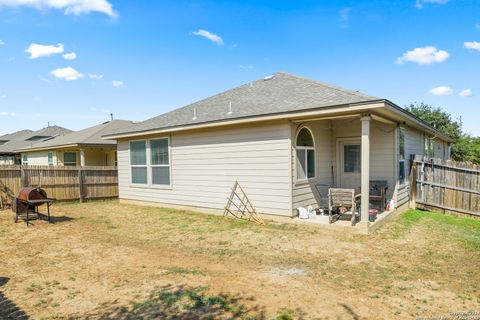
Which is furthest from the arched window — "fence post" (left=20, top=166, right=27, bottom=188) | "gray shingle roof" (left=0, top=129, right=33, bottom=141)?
"gray shingle roof" (left=0, top=129, right=33, bottom=141)

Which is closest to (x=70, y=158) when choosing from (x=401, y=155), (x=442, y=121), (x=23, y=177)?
(x=23, y=177)

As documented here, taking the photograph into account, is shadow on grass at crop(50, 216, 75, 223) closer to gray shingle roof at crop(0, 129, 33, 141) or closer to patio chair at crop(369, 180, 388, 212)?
patio chair at crop(369, 180, 388, 212)

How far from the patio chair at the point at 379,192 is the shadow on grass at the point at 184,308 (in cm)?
660

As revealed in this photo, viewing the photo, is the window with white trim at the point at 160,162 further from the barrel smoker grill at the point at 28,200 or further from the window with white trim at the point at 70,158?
the window with white trim at the point at 70,158

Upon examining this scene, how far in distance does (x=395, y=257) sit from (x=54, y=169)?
44.2ft

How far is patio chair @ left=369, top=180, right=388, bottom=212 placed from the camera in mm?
8867

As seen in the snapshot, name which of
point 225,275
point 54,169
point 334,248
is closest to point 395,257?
point 334,248

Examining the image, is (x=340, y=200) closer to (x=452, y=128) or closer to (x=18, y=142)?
(x=452, y=128)

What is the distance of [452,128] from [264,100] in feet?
105

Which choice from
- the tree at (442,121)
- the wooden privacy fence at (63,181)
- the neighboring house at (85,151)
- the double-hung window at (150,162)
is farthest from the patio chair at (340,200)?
the tree at (442,121)

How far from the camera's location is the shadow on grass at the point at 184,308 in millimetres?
3275

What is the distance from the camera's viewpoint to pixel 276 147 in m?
8.13

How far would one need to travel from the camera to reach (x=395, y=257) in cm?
545

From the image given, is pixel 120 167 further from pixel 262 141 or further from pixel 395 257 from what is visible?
pixel 395 257
